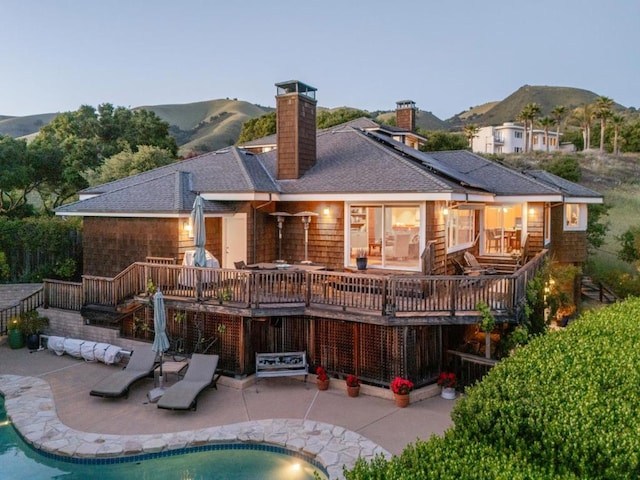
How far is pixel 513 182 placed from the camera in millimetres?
17922

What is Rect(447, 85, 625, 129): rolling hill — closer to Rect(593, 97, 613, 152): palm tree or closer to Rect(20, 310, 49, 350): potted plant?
Rect(593, 97, 613, 152): palm tree

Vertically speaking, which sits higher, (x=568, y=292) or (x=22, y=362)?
(x=568, y=292)

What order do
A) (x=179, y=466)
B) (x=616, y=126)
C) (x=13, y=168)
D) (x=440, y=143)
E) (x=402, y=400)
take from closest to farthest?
(x=179, y=466), (x=402, y=400), (x=13, y=168), (x=440, y=143), (x=616, y=126)

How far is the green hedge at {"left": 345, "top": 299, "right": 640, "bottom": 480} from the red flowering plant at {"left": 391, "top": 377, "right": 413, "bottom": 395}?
152 inches

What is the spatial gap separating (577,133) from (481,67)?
93.8 feet

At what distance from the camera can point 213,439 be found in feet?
27.9

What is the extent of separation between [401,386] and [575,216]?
43.4 ft

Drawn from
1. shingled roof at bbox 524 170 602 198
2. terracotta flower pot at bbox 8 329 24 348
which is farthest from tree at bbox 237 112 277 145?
terracotta flower pot at bbox 8 329 24 348

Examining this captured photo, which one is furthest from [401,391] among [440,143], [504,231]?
[440,143]

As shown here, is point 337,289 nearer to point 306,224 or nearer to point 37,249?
point 306,224

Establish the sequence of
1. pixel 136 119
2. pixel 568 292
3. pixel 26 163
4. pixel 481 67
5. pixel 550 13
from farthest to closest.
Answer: pixel 481 67
pixel 550 13
pixel 136 119
pixel 26 163
pixel 568 292

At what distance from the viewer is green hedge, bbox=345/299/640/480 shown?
4086 millimetres

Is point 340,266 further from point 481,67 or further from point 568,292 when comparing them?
point 481,67

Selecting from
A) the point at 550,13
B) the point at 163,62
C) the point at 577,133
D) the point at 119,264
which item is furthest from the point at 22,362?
the point at 577,133
